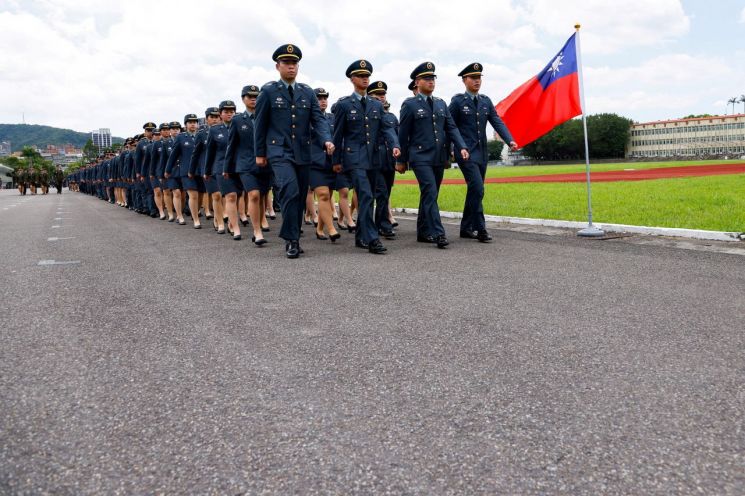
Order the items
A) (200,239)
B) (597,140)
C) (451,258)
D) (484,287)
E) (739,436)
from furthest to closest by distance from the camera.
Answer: (597,140)
(200,239)
(451,258)
(484,287)
(739,436)

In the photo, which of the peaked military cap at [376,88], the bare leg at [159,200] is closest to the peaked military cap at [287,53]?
the peaked military cap at [376,88]

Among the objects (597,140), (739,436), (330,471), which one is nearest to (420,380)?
(330,471)

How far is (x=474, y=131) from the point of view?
879 cm

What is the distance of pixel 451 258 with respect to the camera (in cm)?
694

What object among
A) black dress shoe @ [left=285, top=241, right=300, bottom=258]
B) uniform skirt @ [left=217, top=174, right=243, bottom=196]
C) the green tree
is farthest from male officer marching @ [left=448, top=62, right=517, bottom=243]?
the green tree

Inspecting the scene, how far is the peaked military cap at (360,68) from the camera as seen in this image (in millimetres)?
7992

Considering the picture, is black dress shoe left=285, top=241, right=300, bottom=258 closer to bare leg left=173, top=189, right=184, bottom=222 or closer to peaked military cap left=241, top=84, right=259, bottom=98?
peaked military cap left=241, top=84, right=259, bottom=98

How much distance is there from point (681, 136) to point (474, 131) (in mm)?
139622

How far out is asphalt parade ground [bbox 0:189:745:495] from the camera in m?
2.16

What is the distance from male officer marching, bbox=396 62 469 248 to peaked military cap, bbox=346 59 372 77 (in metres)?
0.70

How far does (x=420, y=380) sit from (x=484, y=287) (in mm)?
2305

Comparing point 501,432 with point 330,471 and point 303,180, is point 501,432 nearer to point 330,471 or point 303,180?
point 330,471

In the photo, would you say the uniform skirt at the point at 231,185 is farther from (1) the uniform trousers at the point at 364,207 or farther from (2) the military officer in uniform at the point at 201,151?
(1) the uniform trousers at the point at 364,207

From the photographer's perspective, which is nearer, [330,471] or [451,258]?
[330,471]
